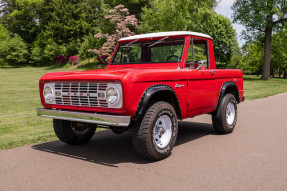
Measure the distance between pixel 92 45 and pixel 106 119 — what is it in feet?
135

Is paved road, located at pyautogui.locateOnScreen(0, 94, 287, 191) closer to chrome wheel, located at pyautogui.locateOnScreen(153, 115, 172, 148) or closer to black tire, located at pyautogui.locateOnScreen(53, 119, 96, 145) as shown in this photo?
black tire, located at pyautogui.locateOnScreen(53, 119, 96, 145)

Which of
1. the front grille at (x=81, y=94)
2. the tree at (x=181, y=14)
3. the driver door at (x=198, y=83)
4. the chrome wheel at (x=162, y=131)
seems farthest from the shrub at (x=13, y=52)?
the chrome wheel at (x=162, y=131)

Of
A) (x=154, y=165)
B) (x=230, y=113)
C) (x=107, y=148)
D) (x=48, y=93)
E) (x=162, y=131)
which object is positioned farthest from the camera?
(x=230, y=113)

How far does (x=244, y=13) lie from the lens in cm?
3016

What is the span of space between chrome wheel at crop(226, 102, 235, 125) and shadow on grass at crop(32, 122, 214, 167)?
46 cm

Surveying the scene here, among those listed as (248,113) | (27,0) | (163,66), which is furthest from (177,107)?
(27,0)

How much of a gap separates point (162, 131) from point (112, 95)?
1.06m

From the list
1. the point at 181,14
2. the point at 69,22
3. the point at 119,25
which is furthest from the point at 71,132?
the point at 69,22

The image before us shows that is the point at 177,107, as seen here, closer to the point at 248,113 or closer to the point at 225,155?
the point at 225,155

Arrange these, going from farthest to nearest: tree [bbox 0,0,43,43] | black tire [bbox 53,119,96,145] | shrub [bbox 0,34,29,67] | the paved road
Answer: tree [bbox 0,0,43,43]
shrub [bbox 0,34,29,67]
black tire [bbox 53,119,96,145]
the paved road

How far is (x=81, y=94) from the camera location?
445 centimetres

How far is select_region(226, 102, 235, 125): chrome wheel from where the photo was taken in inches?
257

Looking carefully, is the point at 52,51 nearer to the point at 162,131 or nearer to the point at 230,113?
the point at 230,113

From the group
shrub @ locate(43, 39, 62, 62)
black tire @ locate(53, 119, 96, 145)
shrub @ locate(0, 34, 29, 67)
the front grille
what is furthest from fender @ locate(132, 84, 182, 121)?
shrub @ locate(0, 34, 29, 67)
